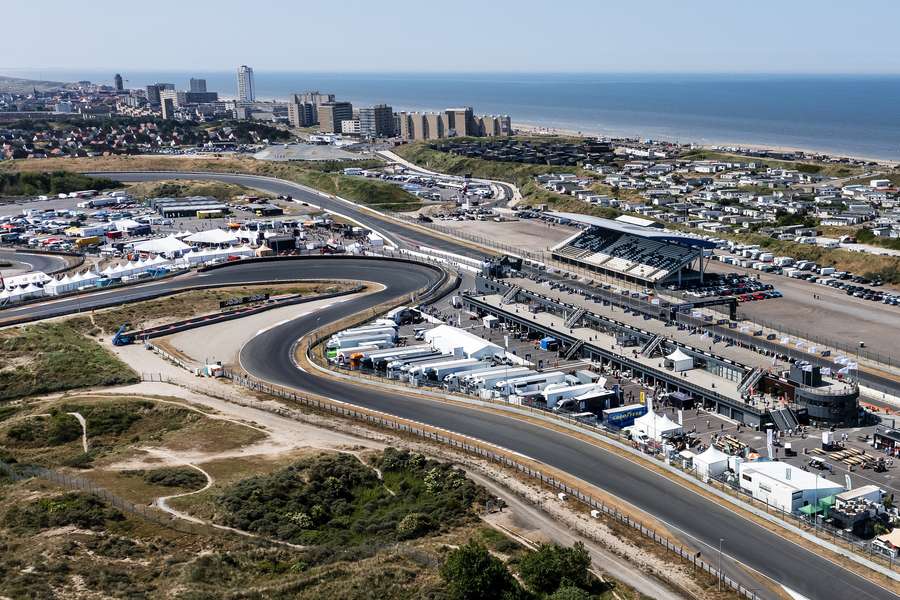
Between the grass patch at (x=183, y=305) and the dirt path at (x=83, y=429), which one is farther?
the grass patch at (x=183, y=305)

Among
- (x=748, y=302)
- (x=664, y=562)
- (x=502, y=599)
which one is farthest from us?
(x=748, y=302)

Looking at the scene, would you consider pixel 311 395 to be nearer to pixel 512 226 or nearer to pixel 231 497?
pixel 231 497

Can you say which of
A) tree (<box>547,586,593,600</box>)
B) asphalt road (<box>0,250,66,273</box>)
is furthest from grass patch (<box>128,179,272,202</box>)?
tree (<box>547,586,593,600</box>)

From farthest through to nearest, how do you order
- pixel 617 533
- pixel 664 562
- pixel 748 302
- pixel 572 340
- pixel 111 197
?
pixel 111 197 < pixel 748 302 < pixel 572 340 < pixel 617 533 < pixel 664 562

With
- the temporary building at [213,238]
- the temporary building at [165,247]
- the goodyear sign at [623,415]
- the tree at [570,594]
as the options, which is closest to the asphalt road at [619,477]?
the goodyear sign at [623,415]

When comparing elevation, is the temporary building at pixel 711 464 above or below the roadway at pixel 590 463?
above

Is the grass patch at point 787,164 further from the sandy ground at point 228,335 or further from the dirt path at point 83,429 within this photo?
the dirt path at point 83,429

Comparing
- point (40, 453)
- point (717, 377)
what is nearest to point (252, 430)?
point (40, 453)

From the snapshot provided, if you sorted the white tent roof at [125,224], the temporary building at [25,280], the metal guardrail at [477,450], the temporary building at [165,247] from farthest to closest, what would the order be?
the white tent roof at [125,224] < the temporary building at [165,247] < the temporary building at [25,280] < the metal guardrail at [477,450]
